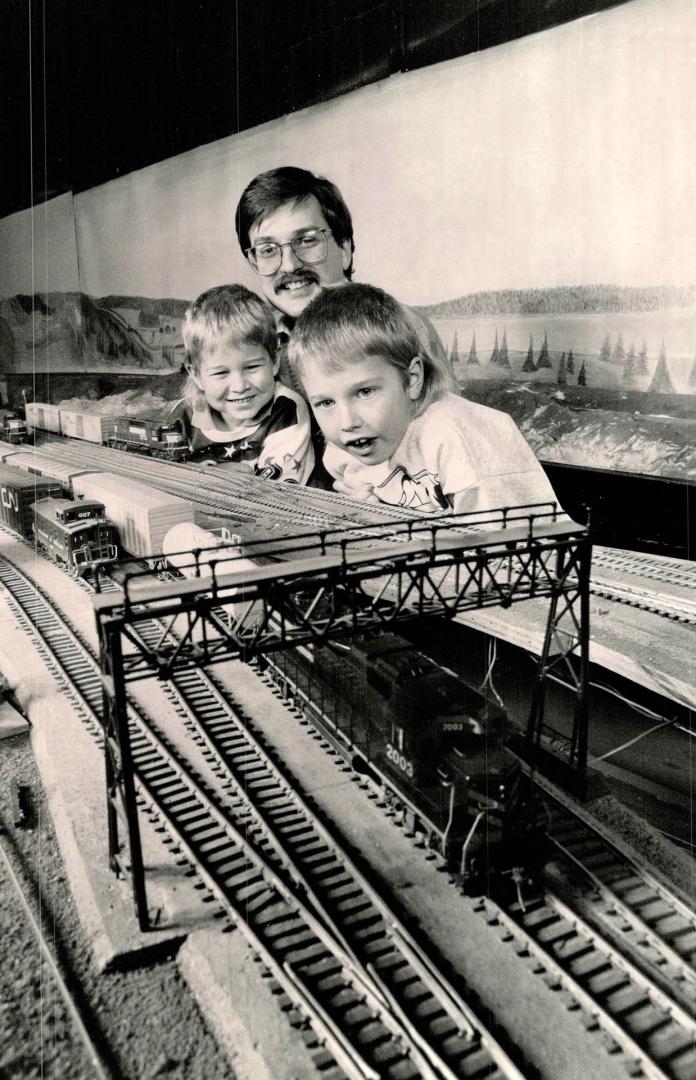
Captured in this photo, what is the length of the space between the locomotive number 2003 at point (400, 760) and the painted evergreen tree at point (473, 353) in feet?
48.3

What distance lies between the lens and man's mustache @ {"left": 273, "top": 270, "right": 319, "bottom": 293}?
27203mm

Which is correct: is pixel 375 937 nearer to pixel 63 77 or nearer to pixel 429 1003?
pixel 429 1003

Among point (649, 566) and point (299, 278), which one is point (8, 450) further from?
point (649, 566)

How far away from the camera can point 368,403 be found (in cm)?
2527

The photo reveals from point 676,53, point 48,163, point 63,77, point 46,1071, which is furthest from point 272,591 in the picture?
point 48,163

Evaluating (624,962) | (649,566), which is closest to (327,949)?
(624,962)

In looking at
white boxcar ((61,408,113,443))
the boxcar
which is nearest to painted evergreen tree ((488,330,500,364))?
the boxcar

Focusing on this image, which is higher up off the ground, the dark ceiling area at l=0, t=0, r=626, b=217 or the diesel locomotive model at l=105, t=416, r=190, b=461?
the dark ceiling area at l=0, t=0, r=626, b=217

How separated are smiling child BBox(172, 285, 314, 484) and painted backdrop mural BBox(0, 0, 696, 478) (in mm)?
2047

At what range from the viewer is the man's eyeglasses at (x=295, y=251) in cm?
2697

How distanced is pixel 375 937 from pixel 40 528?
22227mm

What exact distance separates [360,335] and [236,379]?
720cm

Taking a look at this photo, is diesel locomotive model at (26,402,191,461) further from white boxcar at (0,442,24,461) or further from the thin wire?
the thin wire

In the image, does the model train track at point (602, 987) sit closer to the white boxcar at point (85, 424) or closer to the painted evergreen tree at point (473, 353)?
the painted evergreen tree at point (473, 353)
